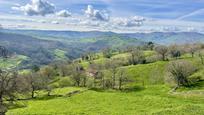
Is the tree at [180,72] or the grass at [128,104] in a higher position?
the tree at [180,72]

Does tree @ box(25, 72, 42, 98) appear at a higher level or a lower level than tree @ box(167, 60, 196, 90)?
lower

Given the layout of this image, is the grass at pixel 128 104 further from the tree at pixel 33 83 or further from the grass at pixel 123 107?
the tree at pixel 33 83

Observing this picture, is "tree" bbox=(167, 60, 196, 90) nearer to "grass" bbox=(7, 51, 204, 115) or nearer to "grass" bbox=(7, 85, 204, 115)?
"grass" bbox=(7, 51, 204, 115)

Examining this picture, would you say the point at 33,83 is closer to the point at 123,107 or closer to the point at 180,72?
the point at 180,72

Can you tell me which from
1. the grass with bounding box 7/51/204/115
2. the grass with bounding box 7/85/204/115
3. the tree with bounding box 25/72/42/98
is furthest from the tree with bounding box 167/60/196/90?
the tree with bounding box 25/72/42/98

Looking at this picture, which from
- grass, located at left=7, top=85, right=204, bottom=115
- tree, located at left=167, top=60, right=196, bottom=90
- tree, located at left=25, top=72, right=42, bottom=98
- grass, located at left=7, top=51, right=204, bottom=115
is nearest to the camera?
grass, located at left=7, top=85, right=204, bottom=115

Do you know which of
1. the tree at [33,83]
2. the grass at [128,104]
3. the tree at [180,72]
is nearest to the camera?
the grass at [128,104]

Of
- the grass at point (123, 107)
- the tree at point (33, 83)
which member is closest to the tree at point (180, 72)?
the grass at point (123, 107)

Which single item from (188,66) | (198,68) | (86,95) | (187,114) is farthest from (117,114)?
(198,68)

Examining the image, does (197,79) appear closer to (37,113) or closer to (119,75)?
(119,75)

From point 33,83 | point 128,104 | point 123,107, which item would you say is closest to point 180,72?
point 128,104

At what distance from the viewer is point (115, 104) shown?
102375 millimetres

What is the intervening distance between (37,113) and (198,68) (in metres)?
116

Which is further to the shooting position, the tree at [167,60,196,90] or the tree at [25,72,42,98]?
the tree at [25,72,42,98]
